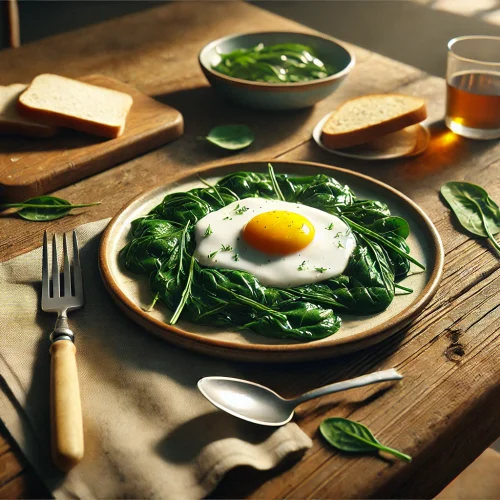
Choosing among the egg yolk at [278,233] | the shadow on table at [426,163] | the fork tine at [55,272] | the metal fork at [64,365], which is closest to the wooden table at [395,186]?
the shadow on table at [426,163]

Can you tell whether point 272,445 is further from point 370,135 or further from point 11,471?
point 370,135

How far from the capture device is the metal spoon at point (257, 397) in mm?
1430

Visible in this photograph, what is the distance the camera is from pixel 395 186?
7.97ft

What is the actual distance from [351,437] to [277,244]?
583 mm

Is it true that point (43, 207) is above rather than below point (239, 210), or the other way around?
below

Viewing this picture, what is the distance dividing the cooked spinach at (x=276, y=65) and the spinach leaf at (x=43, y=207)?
3.32 feet

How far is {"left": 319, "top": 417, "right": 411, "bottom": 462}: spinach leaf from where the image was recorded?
1.39 metres

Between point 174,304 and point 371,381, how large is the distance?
527 mm

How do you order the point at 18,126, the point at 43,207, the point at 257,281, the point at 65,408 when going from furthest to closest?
1. the point at 18,126
2. the point at 43,207
3. the point at 257,281
4. the point at 65,408

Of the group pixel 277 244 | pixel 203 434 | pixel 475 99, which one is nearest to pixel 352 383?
pixel 203 434

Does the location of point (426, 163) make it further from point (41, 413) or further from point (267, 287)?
point (41, 413)

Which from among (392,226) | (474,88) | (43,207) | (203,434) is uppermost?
(474,88)

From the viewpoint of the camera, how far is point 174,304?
1.68 metres

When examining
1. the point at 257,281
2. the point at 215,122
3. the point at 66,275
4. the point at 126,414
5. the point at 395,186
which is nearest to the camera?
the point at 126,414
